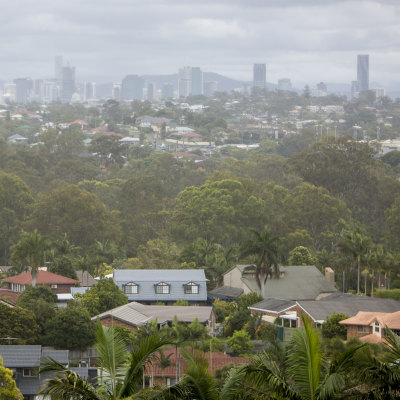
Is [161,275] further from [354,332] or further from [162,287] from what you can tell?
[354,332]

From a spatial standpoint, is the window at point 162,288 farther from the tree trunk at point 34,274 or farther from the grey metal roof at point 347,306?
the grey metal roof at point 347,306

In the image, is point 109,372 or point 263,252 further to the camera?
point 263,252

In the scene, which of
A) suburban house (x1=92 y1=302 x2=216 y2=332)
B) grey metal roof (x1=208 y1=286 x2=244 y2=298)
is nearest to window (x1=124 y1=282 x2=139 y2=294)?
grey metal roof (x1=208 y1=286 x2=244 y2=298)

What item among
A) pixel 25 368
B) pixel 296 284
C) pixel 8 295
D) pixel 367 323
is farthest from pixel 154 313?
pixel 296 284

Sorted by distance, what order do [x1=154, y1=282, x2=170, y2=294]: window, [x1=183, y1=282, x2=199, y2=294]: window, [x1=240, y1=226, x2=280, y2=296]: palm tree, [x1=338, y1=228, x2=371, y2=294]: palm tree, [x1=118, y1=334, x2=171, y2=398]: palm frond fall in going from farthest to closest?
[x1=338, y1=228, x2=371, y2=294]: palm tree, [x1=183, y1=282, x2=199, y2=294]: window, [x1=154, y1=282, x2=170, y2=294]: window, [x1=240, y1=226, x2=280, y2=296]: palm tree, [x1=118, y1=334, x2=171, y2=398]: palm frond

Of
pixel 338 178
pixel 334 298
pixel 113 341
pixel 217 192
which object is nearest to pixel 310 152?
pixel 338 178

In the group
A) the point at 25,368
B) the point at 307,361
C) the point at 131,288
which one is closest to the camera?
the point at 307,361

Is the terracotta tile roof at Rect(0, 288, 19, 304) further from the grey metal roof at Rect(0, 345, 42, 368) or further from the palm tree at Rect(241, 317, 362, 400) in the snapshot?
the palm tree at Rect(241, 317, 362, 400)
